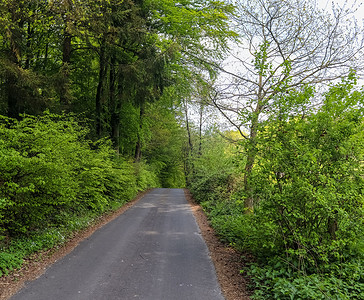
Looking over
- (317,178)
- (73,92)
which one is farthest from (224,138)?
(73,92)

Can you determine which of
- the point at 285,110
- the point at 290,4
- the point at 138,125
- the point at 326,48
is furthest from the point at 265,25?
the point at 138,125

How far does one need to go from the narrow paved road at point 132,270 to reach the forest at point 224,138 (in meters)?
0.84

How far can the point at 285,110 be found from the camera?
5.41 m

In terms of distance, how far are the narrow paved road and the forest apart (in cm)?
84

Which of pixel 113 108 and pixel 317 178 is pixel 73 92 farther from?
pixel 317 178

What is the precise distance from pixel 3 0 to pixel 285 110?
8.11 metres

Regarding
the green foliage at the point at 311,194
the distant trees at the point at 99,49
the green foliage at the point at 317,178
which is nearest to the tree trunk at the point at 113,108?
the distant trees at the point at 99,49

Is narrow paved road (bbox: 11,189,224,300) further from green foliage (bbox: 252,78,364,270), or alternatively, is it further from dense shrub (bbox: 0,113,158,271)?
green foliage (bbox: 252,78,364,270)

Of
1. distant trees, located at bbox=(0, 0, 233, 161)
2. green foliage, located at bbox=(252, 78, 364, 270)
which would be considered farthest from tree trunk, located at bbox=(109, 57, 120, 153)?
green foliage, located at bbox=(252, 78, 364, 270)

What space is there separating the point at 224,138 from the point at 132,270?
6148 millimetres

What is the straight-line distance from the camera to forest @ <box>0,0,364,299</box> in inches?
191

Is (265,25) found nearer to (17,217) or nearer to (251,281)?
(251,281)

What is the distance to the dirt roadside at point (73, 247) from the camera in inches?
182

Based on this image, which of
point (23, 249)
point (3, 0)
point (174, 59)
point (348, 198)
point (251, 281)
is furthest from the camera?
point (174, 59)
